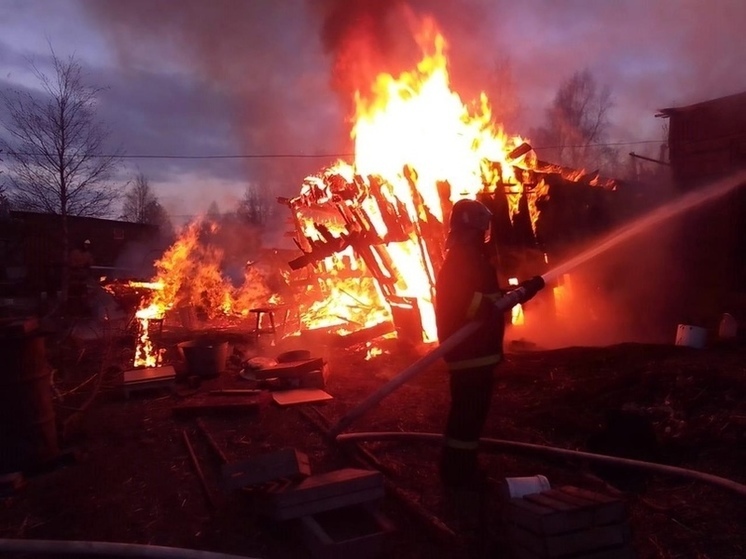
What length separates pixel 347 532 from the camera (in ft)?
12.0

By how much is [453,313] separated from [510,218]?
5.89m

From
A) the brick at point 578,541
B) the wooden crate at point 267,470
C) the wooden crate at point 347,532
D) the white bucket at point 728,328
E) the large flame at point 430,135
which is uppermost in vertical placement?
the large flame at point 430,135

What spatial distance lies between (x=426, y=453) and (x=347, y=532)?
5.50 ft

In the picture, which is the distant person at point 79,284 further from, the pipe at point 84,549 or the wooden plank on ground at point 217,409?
the pipe at point 84,549

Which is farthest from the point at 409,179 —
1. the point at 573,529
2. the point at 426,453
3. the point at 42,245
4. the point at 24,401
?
the point at 42,245

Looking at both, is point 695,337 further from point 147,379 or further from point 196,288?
point 196,288

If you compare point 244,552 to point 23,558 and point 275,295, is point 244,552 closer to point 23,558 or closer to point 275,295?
point 23,558

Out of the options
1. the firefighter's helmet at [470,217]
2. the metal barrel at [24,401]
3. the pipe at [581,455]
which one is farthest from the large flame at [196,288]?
→ the firefighter's helmet at [470,217]

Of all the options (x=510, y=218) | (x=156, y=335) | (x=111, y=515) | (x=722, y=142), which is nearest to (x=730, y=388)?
(x=510, y=218)

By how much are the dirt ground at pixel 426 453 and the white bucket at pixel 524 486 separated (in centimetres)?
27

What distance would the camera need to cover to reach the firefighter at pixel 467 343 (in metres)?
4.39

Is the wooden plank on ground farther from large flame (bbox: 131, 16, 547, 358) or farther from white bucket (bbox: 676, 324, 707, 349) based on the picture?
white bucket (bbox: 676, 324, 707, 349)

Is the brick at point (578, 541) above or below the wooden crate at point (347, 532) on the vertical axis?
above

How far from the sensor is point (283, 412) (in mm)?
6910
